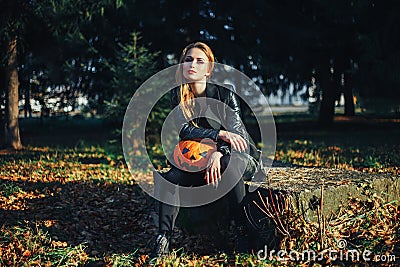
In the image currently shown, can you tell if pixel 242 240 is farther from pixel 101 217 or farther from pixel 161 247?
pixel 101 217

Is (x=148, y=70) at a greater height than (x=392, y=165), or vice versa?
(x=148, y=70)

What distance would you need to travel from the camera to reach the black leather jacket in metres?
A: 3.94

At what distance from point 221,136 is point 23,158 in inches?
245

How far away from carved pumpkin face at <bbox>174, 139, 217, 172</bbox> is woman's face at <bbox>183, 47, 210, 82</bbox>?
63 cm

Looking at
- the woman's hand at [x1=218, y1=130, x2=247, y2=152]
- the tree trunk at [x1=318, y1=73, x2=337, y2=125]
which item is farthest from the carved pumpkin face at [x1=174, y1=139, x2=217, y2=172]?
the tree trunk at [x1=318, y1=73, x2=337, y2=125]

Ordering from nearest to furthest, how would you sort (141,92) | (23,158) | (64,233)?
(64,233) < (23,158) < (141,92)

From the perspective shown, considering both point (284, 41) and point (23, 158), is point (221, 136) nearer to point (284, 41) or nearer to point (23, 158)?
point (23, 158)

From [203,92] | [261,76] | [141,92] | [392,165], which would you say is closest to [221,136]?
[203,92]

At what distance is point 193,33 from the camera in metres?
13.4

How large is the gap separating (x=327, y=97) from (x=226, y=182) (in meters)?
13.6

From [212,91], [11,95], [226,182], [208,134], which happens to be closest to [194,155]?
[208,134]

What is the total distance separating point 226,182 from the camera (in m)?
3.84

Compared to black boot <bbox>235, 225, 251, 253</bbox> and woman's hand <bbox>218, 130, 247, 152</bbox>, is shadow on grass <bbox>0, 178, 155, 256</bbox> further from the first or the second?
woman's hand <bbox>218, 130, 247, 152</bbox>

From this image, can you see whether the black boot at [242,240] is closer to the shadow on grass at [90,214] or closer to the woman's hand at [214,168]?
the woman's hand at [214,168]
